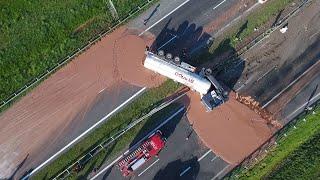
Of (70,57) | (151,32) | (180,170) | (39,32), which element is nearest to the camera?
(180,170)

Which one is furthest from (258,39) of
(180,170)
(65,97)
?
(65,97)

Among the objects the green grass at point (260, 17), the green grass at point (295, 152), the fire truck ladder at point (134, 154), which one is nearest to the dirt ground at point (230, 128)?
the green grass at point (295, 152)

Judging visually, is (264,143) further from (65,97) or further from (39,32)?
(39,32)

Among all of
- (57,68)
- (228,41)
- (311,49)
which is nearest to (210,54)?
(228,41)

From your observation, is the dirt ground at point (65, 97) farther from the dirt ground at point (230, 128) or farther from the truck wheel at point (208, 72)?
the dirt ground at point (230, 128)

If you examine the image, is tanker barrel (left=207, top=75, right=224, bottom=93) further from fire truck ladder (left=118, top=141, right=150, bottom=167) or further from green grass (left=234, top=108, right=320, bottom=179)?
fire truck ladder (left=118, top=141, right=150, bottom=167)

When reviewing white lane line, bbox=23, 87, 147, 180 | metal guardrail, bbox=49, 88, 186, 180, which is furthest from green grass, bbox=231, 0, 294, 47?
white lane line, bbox=23, 87, 147, 180

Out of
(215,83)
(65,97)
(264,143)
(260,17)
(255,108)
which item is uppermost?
(65,97)
